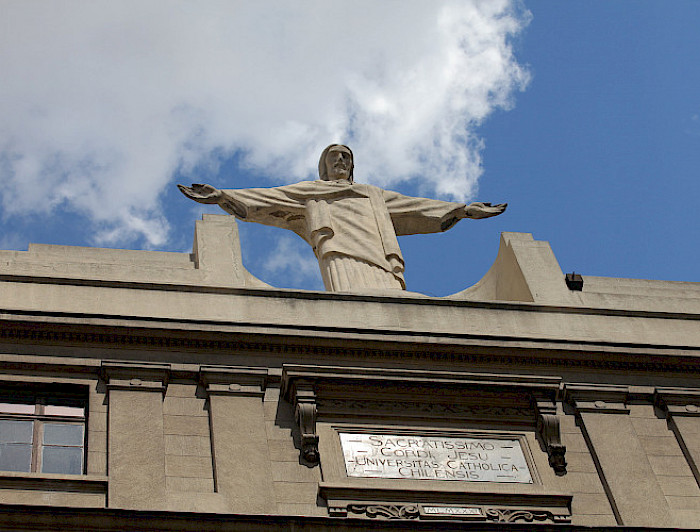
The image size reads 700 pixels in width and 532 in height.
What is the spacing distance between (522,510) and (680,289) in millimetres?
7108

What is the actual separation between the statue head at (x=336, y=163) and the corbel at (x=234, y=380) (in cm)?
626

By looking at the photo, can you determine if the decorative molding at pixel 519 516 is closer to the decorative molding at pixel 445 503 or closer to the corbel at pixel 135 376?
the decorative molding at pixel 445 503

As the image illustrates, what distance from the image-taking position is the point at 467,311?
59.3ft

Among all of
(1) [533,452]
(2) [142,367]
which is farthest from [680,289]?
(2) [142,367]

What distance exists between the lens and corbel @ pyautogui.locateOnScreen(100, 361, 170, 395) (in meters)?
15.3

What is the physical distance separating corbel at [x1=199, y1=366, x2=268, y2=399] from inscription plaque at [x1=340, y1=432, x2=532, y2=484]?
1.23 meters

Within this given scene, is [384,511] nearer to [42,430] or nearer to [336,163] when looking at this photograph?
[42,430]

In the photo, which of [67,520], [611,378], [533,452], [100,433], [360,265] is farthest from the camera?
[360,265]

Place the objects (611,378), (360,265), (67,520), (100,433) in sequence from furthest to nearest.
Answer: (360,265)
(611,378)
(100,433)
(67,520)

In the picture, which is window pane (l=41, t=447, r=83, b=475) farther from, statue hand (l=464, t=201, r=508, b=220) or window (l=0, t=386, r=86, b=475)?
statue hand (l=464, t=201, r=508, b=220)

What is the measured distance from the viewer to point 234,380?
15758 millimetres

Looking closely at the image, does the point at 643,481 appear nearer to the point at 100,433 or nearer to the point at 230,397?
the point at 230,397

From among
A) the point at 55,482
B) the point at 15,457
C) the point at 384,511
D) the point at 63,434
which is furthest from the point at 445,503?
the point at 15,457

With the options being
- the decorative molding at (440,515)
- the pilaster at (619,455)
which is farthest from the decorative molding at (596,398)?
the decorative molding at (440,515)
